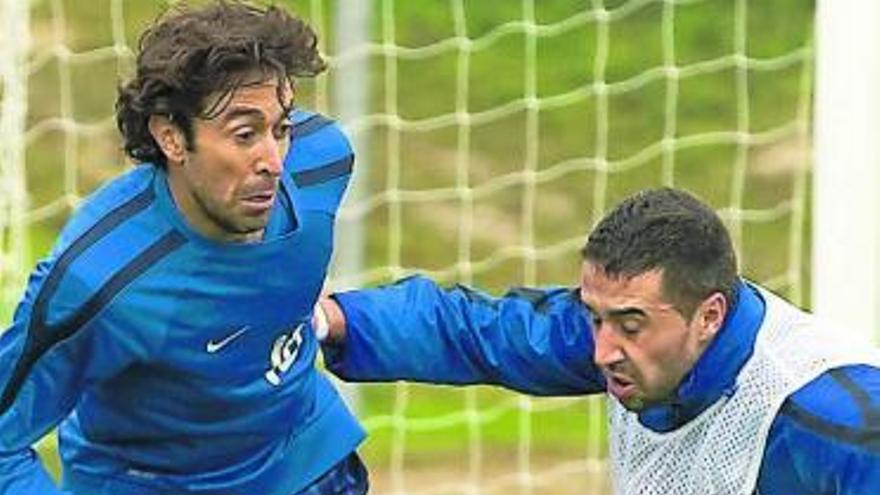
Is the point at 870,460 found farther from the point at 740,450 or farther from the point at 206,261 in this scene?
the point at 206,261

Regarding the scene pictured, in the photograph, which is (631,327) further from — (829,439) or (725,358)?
(829,439)

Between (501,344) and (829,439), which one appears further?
(501,344)

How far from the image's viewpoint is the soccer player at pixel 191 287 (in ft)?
14.6

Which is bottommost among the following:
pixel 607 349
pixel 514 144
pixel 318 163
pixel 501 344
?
pixel 514 144

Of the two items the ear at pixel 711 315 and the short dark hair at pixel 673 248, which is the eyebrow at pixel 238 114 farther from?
the ear at pixel 711 315

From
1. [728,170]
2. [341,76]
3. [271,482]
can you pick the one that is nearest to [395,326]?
[271,482]

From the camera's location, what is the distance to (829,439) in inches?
166

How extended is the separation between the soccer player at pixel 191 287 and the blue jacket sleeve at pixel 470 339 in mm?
92

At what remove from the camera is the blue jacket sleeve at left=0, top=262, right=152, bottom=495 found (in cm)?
442

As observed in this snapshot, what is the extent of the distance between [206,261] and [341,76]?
60.9 inches

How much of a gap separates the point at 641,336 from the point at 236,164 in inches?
23.2

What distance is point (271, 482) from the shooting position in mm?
4824

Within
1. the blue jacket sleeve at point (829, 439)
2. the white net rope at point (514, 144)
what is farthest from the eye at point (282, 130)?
the white net rope at point (514, 144)

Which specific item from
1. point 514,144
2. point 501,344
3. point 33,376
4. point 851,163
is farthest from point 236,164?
point 514,144
